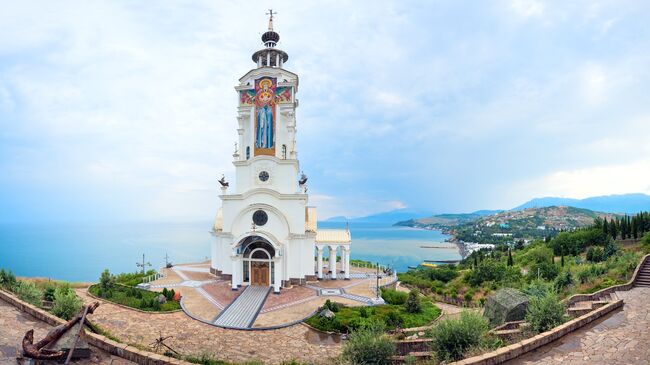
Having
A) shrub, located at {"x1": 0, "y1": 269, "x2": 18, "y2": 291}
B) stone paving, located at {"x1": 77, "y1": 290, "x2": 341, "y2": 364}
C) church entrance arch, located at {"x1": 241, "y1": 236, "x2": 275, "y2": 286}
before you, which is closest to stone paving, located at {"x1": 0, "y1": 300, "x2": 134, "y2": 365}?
stone paving, located at {"x1": 77, "y1": 290, "x2": 341, "y2": 364}

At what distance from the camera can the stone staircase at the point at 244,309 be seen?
1464cm

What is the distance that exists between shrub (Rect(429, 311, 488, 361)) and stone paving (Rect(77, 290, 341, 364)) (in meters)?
4.15

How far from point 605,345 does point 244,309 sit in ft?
46.4

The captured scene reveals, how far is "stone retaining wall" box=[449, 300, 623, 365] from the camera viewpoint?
6.52 m

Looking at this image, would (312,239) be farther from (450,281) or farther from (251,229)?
(450,281)

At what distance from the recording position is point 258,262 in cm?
2114

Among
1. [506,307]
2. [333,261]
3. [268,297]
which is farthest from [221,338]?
[333,261]

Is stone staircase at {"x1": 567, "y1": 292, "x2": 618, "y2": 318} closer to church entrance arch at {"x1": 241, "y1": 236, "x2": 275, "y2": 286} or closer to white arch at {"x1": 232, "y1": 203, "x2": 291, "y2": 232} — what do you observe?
white arch at {"x1": 232, "y1": 203, "x2": 291, "y2": 232}

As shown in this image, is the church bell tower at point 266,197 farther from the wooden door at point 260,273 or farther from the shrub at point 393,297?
the shrub at point 393,297

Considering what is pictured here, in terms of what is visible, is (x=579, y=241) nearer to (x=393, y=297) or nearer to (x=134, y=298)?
(x=393, y=297)

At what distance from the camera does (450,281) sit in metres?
24.6

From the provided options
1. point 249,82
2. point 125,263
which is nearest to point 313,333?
point 249,82

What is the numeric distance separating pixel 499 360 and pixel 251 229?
17123 mm

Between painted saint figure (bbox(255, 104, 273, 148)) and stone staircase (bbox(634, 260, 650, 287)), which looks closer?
stone staircase (bbox(634, 260, 650, 287))
